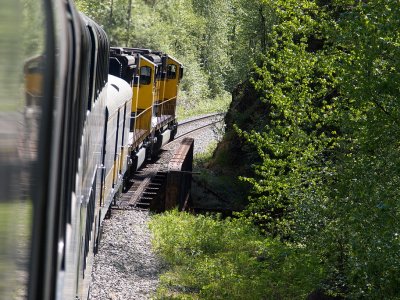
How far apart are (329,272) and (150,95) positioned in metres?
13.2

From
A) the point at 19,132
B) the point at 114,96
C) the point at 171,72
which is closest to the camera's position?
the point at 19,132

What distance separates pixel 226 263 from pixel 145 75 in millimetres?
8989

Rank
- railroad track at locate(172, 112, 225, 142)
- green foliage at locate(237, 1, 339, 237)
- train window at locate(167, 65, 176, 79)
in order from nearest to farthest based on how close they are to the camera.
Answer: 1. green foliage at locate(237, 1, 339, 237)
2. train window at locate(167, 65, 176, 79)
3. railroad track at locate(172, 112, 225, 142)

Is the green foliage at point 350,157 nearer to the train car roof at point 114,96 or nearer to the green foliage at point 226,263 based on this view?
the green foliage at point 226,263

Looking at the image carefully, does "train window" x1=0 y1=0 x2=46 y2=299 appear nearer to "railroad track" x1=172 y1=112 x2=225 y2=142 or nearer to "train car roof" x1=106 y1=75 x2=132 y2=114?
"train car roof" x1=106 y1=75 x2=132 y2=114

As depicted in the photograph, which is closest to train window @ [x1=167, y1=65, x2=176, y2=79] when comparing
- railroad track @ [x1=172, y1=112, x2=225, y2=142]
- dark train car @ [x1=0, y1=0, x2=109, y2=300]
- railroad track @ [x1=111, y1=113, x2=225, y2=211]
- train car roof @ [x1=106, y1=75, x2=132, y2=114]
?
railroad track @ [x1=111, y1=113, x2=225, y2=211]

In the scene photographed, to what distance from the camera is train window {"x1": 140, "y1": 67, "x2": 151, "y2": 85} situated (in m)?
21.2

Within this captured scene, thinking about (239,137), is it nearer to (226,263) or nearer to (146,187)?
(146,187)

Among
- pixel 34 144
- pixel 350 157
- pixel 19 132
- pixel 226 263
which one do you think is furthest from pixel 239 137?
pixel 19 132

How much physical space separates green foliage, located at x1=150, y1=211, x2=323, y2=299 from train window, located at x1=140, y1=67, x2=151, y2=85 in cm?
570

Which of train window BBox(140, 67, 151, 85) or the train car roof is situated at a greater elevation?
the train car roof

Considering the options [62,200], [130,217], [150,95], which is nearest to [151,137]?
[150,95]

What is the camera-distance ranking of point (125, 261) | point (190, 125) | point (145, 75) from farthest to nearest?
point (190, 125)
point (145, 75)
point (125, 261)

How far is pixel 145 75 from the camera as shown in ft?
70.3
